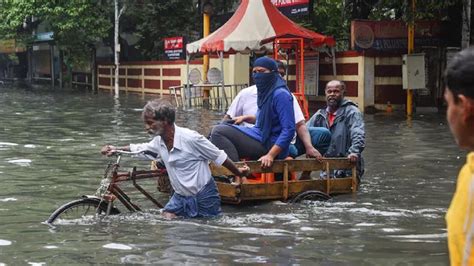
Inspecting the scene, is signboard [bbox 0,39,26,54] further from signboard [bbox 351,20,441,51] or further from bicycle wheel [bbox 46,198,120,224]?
bicycle wheel [bbox 46,198,120,224]

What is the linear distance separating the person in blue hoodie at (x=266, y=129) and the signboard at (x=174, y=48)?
2499cm

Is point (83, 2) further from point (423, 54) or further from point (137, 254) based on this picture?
point (137, 254)

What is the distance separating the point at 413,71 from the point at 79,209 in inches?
579

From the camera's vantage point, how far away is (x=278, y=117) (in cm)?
818

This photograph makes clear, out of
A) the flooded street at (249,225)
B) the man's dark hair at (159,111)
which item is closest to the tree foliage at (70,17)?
the flooded street at (249,225)

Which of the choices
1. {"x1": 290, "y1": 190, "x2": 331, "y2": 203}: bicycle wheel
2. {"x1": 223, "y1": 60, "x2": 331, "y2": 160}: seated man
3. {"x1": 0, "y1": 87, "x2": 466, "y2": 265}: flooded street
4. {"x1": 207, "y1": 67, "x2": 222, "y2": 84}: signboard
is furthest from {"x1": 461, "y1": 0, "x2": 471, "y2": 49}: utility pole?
{"x1": 290, "y1": 190, "x2": 331, "y2": 203}: bicycle wheel

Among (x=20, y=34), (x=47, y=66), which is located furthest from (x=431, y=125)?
(x=47, y=66)

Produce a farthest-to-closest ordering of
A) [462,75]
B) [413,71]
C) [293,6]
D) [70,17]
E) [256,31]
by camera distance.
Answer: [70,17] < [293,6] < [413,71] < [256,31] < [462,75]

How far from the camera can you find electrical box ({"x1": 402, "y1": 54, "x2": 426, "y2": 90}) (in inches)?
796

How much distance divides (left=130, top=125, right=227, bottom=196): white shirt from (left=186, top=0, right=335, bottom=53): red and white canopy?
11.5 meters

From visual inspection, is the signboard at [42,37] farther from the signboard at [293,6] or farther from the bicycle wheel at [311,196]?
the bicycle wheel at [311,196]

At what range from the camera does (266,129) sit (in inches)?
326

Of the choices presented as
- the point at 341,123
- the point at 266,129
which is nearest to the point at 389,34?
the point at 341,123

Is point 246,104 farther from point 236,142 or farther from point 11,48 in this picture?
point 11,48
